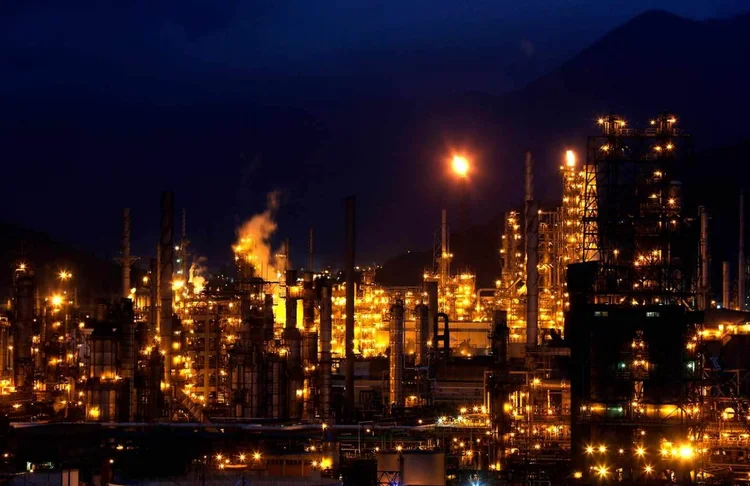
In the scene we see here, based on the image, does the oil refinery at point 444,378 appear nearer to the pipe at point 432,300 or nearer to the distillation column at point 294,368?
the distillation column at point 294,368

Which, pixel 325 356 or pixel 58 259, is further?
pixel 58 259

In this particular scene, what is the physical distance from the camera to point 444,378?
6581 centimetres

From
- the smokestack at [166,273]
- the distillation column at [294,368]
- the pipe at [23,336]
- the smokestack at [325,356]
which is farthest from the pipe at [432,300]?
the pipe at [23,336]

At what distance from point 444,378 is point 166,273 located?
1602 cm

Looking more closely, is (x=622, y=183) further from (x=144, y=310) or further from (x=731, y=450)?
(x=144, y=310)

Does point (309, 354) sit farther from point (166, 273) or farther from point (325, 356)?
point (166, 273)

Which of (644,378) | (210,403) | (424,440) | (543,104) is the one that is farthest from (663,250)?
(543,104)

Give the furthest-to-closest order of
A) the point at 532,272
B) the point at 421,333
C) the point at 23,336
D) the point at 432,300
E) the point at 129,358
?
1. the point at 432,300
2. the point at 421,333
3. the point at 532,272
4. the point at 23,336
5. the point at 129,358

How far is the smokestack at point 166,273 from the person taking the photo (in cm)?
6034

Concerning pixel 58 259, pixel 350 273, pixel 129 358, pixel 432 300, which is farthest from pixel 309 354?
pixel 58 259

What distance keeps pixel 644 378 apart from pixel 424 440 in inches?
391

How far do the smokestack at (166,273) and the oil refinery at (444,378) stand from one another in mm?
110

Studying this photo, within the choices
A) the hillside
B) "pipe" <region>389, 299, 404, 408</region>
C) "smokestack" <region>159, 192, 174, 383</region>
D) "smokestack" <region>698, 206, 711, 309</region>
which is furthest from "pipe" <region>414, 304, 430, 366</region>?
the hillside

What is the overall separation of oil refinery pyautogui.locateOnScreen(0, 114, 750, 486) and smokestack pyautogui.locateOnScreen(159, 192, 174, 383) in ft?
0.36
